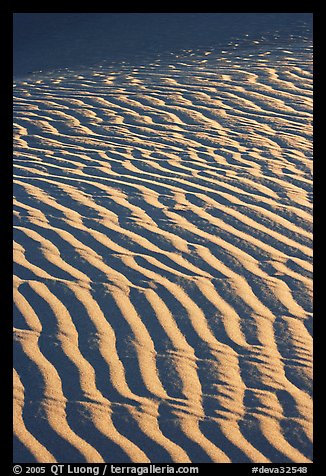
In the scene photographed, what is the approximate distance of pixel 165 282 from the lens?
14.3ft

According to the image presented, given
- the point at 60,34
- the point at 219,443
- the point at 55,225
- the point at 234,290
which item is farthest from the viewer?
the point at 60,34

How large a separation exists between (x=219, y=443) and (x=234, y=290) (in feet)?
4.11

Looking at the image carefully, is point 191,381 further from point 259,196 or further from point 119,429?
point 259,196

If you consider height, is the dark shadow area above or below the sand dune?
above

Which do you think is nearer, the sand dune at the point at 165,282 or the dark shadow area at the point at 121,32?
the sand dune at the point at 165,282

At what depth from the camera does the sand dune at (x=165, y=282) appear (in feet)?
10.9

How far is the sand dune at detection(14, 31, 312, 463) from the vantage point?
131 inches

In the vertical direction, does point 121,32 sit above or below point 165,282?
above

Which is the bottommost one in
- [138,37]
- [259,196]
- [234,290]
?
[234,290]

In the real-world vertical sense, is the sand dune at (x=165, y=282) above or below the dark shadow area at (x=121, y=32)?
below

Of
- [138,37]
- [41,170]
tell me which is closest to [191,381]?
[41,170]

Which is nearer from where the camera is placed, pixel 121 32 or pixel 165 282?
pixel 165 282

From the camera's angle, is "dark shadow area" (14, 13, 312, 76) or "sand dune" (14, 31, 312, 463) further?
"dark shadow area" (14, 13, 312, 76)
